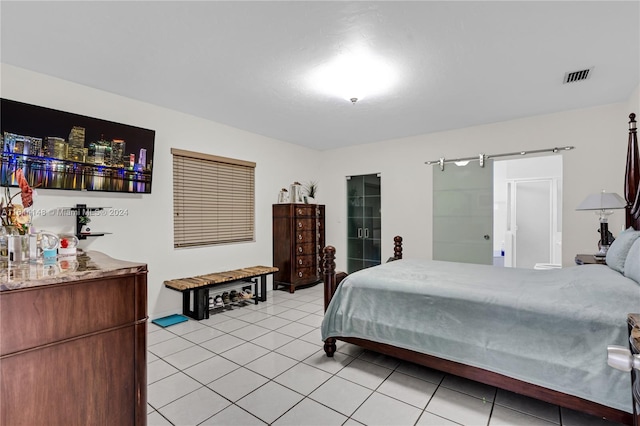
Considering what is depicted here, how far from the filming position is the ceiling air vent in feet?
9.10

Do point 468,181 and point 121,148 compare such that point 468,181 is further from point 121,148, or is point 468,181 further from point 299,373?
point 121,148

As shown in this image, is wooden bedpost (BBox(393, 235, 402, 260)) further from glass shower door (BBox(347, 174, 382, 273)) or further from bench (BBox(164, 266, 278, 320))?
bench (BBox(164, 266, 278, 320))

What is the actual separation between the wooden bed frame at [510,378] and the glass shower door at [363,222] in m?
2.73

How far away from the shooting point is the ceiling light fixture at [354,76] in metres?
2.56

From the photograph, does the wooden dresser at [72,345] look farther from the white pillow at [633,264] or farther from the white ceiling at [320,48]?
the white pillow at [633,264]

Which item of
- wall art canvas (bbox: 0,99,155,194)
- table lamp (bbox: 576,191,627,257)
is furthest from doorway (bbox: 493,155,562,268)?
wall art canvas (bbox: 0,99,155,194)

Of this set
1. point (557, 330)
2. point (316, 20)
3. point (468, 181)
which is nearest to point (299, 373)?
point (557, 330)

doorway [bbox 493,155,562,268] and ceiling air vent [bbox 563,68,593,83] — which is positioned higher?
ceiling air vent [bbox 563,68,593,83]

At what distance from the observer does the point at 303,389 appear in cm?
219

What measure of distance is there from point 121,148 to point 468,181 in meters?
4.63

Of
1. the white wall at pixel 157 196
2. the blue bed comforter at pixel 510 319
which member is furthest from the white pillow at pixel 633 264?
the white wall at pixel 157 196

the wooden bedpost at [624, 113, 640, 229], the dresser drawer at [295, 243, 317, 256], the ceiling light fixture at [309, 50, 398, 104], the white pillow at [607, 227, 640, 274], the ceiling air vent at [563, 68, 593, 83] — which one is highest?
the ceiling light fixture at [309, 50, 398, 104]

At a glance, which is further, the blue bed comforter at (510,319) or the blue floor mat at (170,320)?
the blue floor mat at (170,320)

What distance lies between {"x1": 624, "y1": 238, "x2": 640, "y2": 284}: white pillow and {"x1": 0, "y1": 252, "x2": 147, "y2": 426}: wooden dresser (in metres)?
2.77
